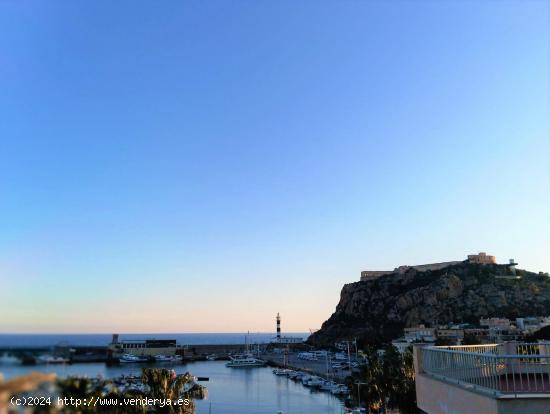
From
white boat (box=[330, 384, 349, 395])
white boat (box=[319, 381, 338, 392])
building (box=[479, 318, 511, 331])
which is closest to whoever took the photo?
white boat (box=[330, 384, 349, 395])

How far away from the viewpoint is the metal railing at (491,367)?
846 centimetres

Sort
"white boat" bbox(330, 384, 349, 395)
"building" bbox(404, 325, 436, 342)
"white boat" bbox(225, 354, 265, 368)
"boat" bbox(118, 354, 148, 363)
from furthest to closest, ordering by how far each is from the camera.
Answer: "white boat" bbox(225, 354, 265, 368)
"boat" bbox(118, 354, 148, 363)
"building" bbox(404, 325, 436, 342)
"white boat" bbox(330, 384, 349, 395)

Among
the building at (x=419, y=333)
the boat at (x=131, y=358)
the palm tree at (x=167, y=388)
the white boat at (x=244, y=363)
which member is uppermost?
the palm tree at (x=167, y=388)

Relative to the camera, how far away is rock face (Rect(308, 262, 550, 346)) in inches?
5364

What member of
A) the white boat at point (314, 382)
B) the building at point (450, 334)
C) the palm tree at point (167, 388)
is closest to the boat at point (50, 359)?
the palm tree at point (167, 388)

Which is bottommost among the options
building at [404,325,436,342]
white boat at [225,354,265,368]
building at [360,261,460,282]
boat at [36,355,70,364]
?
white boat at [225,354,265,368]

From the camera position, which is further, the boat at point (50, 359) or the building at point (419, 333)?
the building at point (419, 333)

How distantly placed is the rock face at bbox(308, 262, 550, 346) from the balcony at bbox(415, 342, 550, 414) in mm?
126581

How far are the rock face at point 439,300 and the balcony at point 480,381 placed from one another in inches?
4983

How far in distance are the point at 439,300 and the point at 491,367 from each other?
144022 millimetres

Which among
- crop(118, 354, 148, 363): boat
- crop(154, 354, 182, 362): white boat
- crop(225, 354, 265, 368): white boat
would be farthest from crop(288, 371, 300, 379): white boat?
crop(154, 354, 182, 362): white boat

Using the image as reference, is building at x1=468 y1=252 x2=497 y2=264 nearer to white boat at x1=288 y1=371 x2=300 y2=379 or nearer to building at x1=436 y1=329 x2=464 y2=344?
building at x1=436 y1=329 x2=464 y2=344

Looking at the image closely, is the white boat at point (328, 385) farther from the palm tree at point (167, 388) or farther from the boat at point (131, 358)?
the palm tree at point (167, 388)

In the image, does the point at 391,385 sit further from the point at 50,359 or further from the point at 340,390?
the point at 340,390
